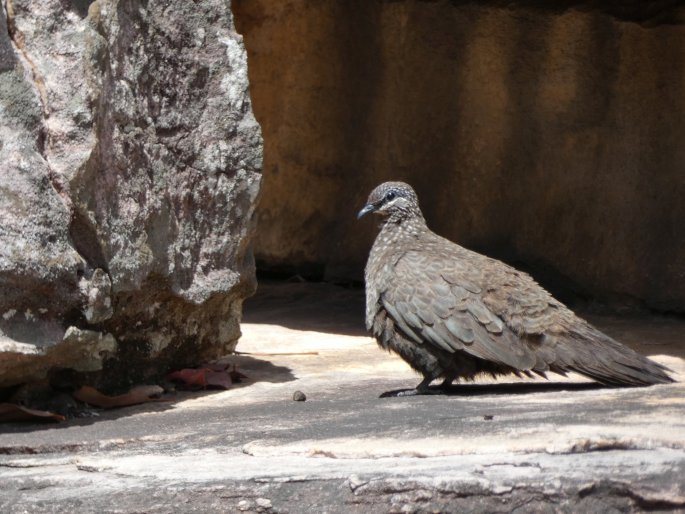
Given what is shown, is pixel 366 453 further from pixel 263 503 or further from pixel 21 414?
pixel 21 414

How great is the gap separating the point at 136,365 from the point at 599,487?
3019 mm

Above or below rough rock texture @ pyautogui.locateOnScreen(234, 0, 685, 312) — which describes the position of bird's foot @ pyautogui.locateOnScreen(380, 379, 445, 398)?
below

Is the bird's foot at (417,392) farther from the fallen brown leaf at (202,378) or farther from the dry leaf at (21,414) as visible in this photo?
the dry leaf at (21,414)

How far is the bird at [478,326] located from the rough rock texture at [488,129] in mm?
3403

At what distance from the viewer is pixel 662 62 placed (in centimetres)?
929

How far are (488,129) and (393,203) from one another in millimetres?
3325

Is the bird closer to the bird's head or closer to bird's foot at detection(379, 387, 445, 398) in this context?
bird's foot at detection(379, 387, 445, 398)

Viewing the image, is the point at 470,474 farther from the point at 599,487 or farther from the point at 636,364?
the point at 636,364

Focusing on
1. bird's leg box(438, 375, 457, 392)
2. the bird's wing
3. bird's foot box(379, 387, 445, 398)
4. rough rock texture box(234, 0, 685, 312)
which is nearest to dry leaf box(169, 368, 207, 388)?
bird's foot box(379, 387, 445, 398)

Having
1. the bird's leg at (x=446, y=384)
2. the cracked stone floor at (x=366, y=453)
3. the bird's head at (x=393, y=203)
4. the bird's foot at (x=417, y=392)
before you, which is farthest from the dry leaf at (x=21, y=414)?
the bird's head at (x=393, y=203)

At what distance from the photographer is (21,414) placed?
5809 mm

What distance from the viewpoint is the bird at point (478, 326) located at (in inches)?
231

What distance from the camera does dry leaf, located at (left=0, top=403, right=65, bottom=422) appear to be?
19.0 ft

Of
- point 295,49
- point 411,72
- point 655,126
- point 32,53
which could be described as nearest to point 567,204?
point 655,126
